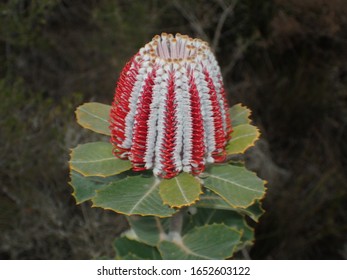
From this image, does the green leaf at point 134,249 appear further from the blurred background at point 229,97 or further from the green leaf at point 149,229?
the blurred background at point 229,97

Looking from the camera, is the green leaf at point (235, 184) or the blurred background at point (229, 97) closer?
the green leaf at point (235, 184)

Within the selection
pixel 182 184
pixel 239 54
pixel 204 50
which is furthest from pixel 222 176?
pixel 239 54

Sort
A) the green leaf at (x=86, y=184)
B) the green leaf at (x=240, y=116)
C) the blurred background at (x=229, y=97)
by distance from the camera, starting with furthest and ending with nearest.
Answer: the blurred background at (x=229, y=97) < the green leaf at (x=240, y=116) < the green leaf at (x=86, y=184)

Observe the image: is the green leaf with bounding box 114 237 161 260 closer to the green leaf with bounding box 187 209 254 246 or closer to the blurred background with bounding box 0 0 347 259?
the green leaf with bounding box 187 209 254 246


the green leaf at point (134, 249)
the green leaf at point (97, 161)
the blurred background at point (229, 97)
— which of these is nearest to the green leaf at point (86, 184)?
the green leaf at point (97, 161)

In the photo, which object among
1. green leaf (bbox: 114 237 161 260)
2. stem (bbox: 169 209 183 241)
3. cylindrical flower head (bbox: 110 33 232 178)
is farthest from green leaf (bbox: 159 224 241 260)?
cylindrical flower head (bbox: 110 33 232 178)

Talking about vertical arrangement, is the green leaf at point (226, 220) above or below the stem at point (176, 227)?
below

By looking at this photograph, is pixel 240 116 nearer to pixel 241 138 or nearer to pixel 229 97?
pixel 241 138
